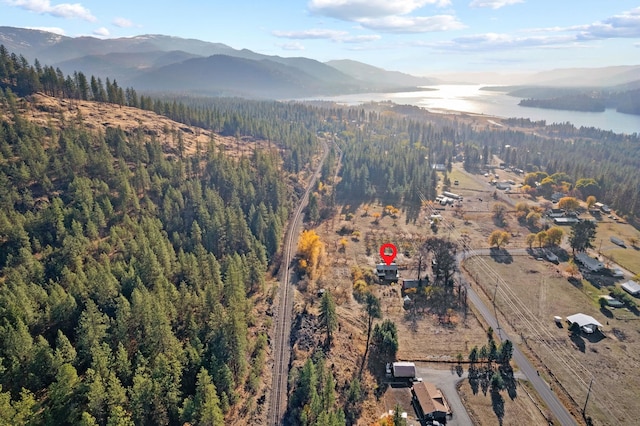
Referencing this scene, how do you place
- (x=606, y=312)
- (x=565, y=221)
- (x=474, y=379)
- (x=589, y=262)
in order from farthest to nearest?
(x=565, y=221)
(x=589, y=262)
(x=606, y=312)
(x=474, y=379)

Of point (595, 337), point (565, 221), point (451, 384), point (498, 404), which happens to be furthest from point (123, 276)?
point (565, 221)

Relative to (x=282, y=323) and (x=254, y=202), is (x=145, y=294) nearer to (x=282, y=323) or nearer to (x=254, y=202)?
(x=282, y=323)

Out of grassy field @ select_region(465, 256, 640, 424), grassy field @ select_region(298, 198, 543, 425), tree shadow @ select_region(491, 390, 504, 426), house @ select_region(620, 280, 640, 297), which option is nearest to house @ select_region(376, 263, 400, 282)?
grassy field @ select_region(298, 198, 543, 425)

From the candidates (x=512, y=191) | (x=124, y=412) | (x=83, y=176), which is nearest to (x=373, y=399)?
(x=124, y=412)

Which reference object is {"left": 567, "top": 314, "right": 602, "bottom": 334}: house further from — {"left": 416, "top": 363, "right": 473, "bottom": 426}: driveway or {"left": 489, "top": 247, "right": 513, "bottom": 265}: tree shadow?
{"left": 416, "top": 363, "right": 473, "bottom": 426}: driveway

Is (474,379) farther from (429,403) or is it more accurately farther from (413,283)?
(413,283)

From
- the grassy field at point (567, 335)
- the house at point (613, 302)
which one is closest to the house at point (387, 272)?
the grassy field at point (567, 335)
